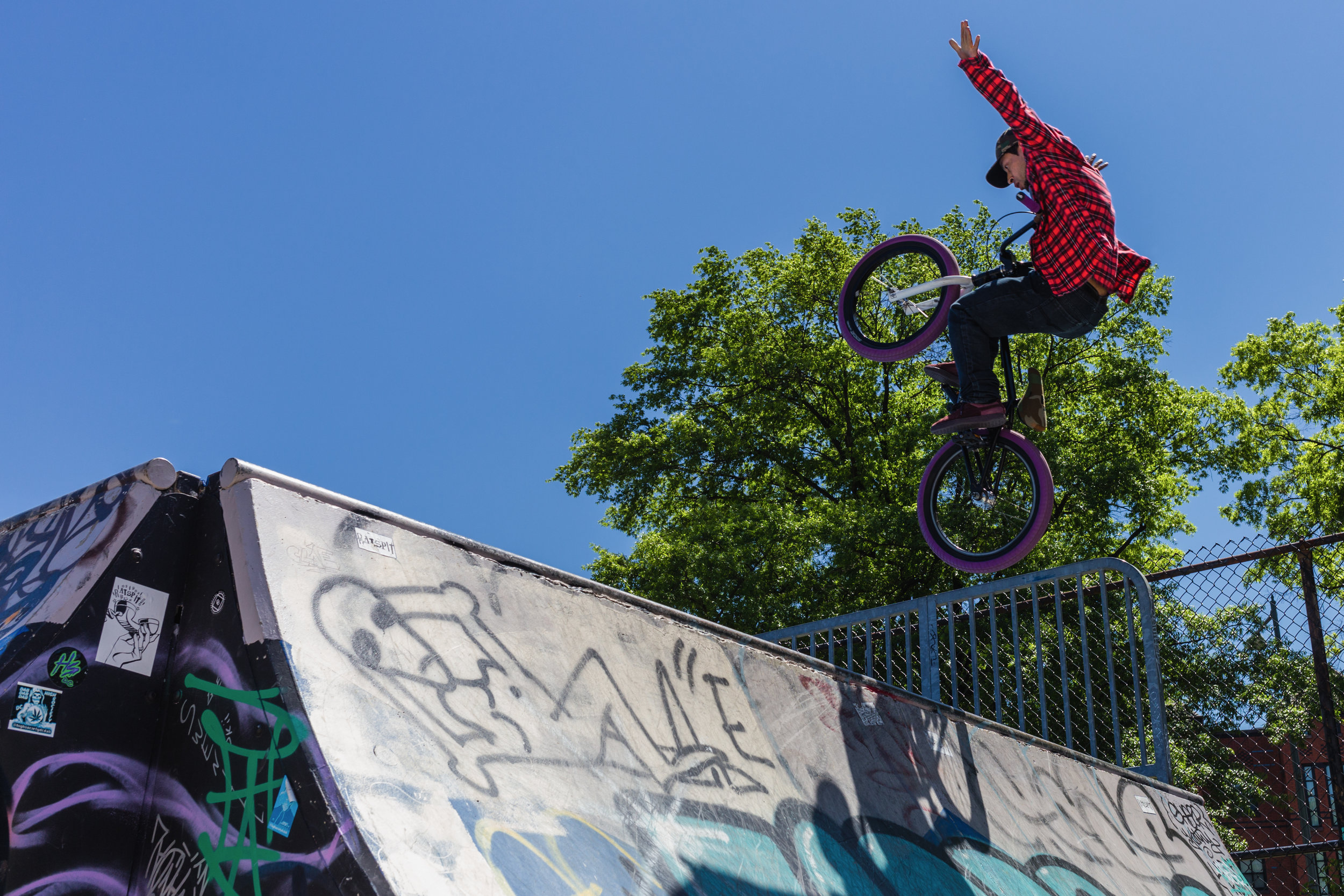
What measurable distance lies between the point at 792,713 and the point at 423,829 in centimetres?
224

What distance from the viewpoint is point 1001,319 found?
241 inches

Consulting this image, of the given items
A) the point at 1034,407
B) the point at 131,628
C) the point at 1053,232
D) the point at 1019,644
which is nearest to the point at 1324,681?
the point at 1019,644

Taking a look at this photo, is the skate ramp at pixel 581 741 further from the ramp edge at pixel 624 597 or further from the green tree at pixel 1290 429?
the green tree at pixel 1290 429

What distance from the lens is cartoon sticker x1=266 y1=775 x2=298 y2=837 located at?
2.35 metres

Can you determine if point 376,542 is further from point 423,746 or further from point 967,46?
point 967,46

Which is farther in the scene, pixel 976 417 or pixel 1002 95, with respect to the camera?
pixel 976 417

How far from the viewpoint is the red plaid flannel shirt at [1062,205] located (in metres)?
5.56

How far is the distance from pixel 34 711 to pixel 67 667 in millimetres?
132

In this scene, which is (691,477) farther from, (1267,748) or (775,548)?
(1267,748)

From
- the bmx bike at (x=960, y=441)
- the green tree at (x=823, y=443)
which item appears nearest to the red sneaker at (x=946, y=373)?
the bmx bike at (x=960, y=441)

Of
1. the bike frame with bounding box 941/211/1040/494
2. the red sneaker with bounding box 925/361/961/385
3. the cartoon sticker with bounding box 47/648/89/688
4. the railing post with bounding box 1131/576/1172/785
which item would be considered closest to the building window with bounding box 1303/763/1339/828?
the railing post with bounding box 1131/576/1172/785

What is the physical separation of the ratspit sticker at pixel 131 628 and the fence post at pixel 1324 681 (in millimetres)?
6846

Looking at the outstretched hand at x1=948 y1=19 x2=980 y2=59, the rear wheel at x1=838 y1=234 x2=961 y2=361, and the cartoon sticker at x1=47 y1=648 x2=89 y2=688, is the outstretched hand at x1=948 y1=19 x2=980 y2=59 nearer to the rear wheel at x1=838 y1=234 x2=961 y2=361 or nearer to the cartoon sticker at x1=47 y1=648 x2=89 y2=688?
the rear wheel at x1=838 y1=234 x2=961 y2=361

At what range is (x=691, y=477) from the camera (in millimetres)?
23750
